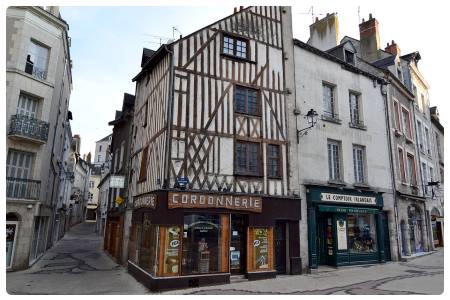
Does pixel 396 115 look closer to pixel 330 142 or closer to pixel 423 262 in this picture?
pixel 330 142

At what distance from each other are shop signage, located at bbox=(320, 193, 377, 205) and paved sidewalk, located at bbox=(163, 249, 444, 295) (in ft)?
7.47

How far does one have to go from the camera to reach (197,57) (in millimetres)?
9414

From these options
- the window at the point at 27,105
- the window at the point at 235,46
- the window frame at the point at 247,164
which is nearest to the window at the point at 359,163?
the window frame at the point at 247,164

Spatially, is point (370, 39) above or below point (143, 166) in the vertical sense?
above

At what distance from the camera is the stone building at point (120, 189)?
12.0m

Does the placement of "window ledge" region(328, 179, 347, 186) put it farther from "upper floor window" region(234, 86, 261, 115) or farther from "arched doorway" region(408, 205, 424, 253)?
"arched doorway" region(408, 205, 424, 253)

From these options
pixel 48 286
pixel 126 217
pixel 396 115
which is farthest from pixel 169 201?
pixel 396 115

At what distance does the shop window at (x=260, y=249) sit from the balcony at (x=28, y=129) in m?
7.46

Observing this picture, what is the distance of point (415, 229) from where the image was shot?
14805 mm

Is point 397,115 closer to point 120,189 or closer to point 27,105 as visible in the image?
point 120,189

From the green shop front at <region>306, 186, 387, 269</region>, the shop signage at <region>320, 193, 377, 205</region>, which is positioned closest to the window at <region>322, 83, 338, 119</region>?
the green shop front at <region>306, 186, 387, 269</region>

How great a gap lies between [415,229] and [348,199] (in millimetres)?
5958

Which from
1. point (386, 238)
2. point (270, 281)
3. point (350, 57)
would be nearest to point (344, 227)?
point (386, 238)

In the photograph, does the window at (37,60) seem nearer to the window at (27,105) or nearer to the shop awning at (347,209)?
the window at (27,105)
